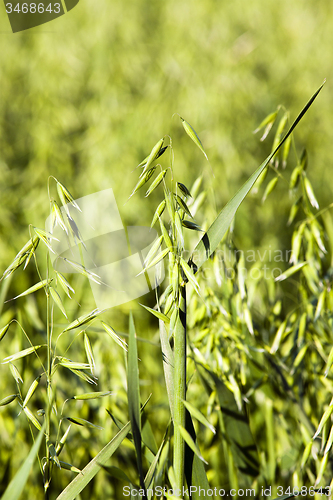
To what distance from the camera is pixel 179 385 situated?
0.92 feet

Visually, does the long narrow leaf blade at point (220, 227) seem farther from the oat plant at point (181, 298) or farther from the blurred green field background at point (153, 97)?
the blurred green field background at point (153, 97)

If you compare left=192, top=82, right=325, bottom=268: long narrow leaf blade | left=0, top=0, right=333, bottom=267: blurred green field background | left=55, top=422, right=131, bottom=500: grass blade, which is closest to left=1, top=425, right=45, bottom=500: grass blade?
left=55, top=422, right=131, bottom=500: grass blade

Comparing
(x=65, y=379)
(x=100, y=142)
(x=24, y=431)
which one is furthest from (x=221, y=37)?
(x=24, y=431)

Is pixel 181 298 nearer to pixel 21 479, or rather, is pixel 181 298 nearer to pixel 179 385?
pixel 179 385

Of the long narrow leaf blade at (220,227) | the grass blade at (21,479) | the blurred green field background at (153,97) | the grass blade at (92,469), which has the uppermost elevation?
the blurred green field background at (153,97)

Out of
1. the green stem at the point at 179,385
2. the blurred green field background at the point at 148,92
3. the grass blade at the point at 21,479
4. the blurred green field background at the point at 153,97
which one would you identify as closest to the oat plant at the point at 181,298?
the green stem at the point at 179,385

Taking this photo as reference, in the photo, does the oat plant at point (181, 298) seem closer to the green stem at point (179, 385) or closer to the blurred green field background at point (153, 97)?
the green stem at point (179, 385)

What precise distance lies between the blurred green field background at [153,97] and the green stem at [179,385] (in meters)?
0.52

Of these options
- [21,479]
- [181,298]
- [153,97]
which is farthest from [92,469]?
[153,97]

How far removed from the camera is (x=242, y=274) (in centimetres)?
53

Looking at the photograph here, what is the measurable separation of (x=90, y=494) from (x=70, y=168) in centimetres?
93

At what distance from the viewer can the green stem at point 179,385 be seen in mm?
280

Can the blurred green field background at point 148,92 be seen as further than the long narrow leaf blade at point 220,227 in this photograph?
Yes

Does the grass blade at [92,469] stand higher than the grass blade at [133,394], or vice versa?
the grass blade at [133,394]
